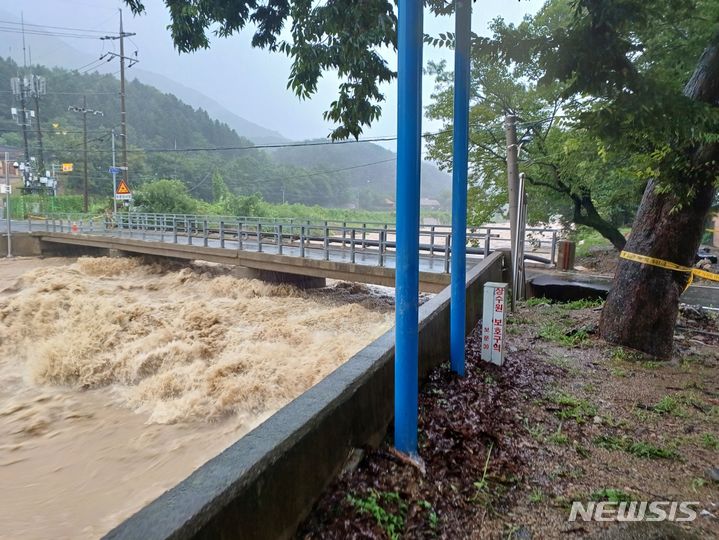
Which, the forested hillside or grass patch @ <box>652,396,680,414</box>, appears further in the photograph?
the forested hillside

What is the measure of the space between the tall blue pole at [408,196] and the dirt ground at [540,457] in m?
0.51

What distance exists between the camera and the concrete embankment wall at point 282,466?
1886mm

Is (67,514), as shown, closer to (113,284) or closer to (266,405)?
(266,405)

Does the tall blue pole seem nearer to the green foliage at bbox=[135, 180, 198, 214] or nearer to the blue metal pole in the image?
the blue metal pole

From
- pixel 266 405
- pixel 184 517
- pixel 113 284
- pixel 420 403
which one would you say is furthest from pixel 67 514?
pixel 113 284

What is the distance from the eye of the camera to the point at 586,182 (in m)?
14.4

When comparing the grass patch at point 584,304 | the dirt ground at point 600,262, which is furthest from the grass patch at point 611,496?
the dirt ground at point 600,262

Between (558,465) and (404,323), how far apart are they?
160 cm

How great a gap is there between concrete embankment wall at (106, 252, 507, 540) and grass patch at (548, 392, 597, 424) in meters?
1.69

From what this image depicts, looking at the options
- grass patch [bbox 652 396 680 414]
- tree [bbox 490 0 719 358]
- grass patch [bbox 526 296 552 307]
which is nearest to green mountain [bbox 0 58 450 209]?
grass patch [bbox 526 296 552 307]

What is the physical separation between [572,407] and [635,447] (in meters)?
0.79

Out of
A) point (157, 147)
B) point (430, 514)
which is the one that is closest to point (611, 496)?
point (430, 514)

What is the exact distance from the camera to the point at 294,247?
18266 millimetres

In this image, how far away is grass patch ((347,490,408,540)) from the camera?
2.50 metres
